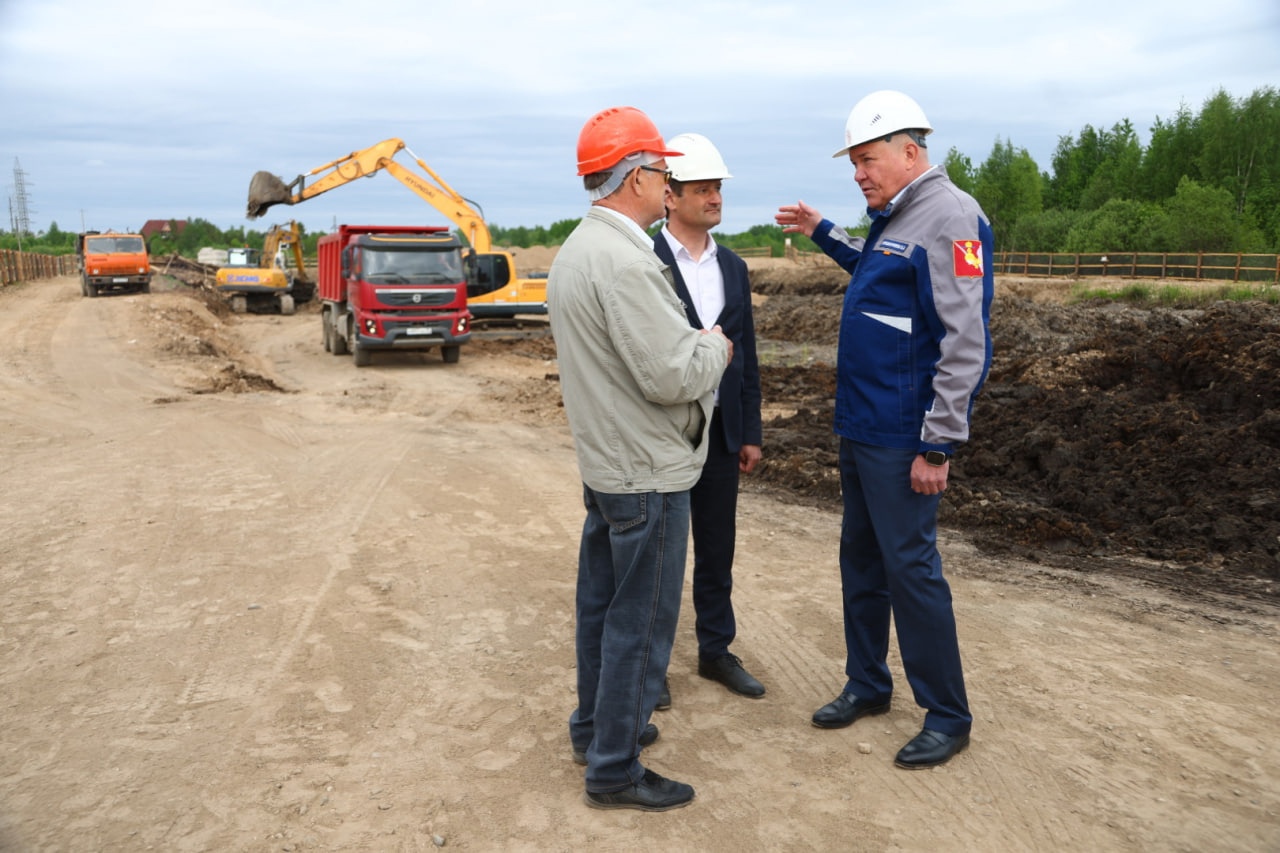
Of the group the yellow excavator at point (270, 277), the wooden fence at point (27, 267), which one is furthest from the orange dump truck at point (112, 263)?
the wooden fence at point (27, 267)

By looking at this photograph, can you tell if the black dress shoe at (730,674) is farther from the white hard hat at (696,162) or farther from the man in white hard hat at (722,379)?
the white hard hat at (696,162)

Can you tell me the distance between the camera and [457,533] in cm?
664

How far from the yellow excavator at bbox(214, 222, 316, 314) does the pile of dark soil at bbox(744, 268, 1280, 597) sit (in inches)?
840

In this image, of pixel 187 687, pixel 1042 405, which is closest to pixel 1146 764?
pixel 187 687

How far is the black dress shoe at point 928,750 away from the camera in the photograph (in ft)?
11.4

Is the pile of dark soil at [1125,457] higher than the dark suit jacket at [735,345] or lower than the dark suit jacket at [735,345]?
lower

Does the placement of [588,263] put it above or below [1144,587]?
above

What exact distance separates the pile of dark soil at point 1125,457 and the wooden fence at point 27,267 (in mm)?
35143

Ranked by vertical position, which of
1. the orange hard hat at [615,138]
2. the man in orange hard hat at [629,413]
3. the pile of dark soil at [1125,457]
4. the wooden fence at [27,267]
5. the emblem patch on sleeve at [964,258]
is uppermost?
the wooden fence at [27,267]

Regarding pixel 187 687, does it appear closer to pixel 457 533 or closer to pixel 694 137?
pixel 457 533

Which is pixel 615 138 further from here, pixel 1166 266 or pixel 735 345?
pixel 1166 266

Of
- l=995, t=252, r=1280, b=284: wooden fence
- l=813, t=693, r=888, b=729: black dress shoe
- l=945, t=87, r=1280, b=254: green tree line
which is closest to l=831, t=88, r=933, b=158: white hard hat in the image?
l=813, t=693, r=888, b=729: black dress shoe

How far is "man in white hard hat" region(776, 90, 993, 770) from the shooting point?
327cm

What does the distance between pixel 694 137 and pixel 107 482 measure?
19.8 ft
